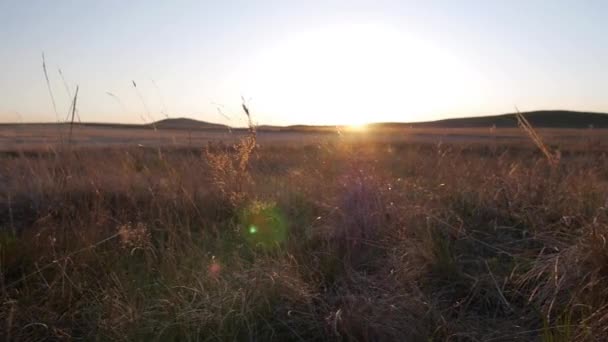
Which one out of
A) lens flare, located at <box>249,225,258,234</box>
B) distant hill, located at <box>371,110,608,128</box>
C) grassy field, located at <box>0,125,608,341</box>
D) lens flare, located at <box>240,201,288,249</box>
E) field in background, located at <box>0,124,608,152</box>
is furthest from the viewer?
distant hill, located at <box>371,110,608,128</box>

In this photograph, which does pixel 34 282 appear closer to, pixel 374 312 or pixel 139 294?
pixel 139 294

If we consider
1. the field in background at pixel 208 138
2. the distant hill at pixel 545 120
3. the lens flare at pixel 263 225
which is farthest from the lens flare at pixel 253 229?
the distant hill at pixel 545 120

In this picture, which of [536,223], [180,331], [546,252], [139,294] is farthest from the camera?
[536,223]

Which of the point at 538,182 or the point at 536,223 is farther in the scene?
the point at 538,182

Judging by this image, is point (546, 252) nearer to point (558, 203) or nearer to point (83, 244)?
point (558, 203)

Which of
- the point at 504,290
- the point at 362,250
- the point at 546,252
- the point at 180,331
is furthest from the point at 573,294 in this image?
the point at 180,331

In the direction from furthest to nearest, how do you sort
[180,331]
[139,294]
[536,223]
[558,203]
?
[558,203]
[536,223]
[139,294]
[180,331]

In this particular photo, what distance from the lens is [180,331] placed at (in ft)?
7.44

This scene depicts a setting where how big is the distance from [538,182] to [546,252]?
5.12ft

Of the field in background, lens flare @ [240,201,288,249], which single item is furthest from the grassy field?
the field in background

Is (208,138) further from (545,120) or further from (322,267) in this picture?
(545,120)

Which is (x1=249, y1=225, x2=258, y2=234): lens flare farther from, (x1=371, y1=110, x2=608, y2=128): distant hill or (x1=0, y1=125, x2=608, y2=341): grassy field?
(x1=371, y1=110, x2=608, y2=128): distant hill

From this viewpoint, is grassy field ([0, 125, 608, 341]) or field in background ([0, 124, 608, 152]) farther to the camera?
field in background ([0, 124, 608, 152])

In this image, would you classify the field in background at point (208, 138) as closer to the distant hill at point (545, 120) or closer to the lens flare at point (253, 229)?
the lens flare at point (253, 229)
